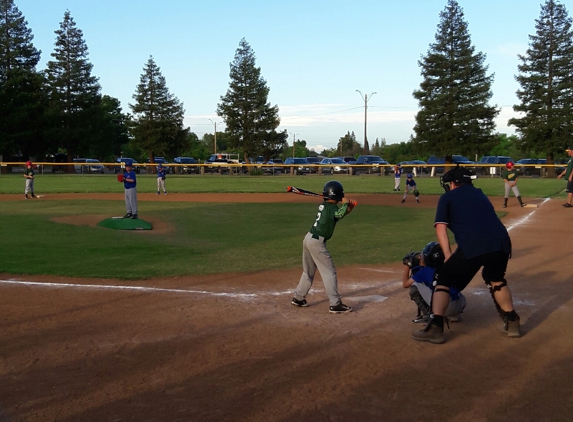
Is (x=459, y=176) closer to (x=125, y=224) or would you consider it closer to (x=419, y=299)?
(x=419, y=299)

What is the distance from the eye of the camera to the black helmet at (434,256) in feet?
20.4

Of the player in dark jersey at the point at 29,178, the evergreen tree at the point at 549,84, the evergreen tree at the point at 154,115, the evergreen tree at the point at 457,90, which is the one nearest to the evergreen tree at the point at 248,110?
the evergreen tree at the point at 154,115

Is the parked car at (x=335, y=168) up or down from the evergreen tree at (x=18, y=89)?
down

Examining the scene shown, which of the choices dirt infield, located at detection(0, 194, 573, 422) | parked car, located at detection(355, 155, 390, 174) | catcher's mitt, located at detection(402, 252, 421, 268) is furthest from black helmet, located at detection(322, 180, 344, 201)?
parked car, located at detection(355, 155, 390, 174)

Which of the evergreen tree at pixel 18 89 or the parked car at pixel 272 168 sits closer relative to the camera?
the parked car at pixel 272 168

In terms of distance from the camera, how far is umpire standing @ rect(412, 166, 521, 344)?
5.68m

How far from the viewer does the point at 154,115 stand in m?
74.4

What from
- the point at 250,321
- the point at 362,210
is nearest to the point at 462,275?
the point at 250,321

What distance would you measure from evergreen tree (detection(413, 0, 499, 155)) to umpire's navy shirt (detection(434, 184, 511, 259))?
205ft

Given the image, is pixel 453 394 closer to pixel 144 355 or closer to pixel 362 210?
pixel 144 355

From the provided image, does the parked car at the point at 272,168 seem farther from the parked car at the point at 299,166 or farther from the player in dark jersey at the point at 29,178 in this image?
the player in dark jersey at the point at 29,178

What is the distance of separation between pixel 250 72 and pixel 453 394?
71.4m

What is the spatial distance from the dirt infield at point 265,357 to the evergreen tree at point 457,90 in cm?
5991

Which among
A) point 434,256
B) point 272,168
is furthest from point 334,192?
point 272,168
